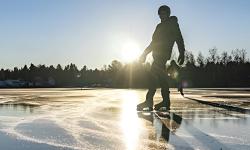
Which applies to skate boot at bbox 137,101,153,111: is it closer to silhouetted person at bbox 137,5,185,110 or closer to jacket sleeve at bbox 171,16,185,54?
silhouetted person at bbox 137,5,185,110

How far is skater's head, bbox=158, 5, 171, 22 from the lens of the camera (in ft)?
34.4

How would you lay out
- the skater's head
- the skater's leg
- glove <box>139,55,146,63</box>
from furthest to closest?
glove <box>139,55,146,63</box>
the skater's leg
the skater's head

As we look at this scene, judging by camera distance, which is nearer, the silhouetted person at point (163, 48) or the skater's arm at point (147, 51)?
the silhouetted person at point (163, 48)

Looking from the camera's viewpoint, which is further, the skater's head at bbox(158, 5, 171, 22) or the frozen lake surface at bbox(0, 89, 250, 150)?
the skater's head at bbox(158, 5, 171, 22)

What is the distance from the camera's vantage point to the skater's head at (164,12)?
34.4ft

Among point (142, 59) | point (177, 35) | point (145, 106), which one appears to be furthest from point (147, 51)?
point (145, 106)

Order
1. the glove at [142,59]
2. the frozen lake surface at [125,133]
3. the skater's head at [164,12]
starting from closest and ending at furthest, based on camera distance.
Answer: the frozen lake surface at [125,133]
the skater's head at [164,12]
the glove at [142,59]

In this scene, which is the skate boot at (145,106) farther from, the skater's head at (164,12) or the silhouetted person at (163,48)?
the skater's head at (164,12)

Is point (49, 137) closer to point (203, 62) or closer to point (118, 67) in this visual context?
point (203, 62)

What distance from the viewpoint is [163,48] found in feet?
35.3

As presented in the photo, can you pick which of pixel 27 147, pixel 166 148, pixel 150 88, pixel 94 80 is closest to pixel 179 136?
pixel 166 148

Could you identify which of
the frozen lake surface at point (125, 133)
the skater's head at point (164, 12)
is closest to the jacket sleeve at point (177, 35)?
the skater's head at point (164, 12)

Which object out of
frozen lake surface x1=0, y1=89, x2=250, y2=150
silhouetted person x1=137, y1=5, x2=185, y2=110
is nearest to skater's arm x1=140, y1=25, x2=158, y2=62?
silhouetted person x1=137, y1=5, x2=185, y2=110

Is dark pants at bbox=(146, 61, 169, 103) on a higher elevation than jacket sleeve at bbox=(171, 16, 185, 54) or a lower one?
lower
